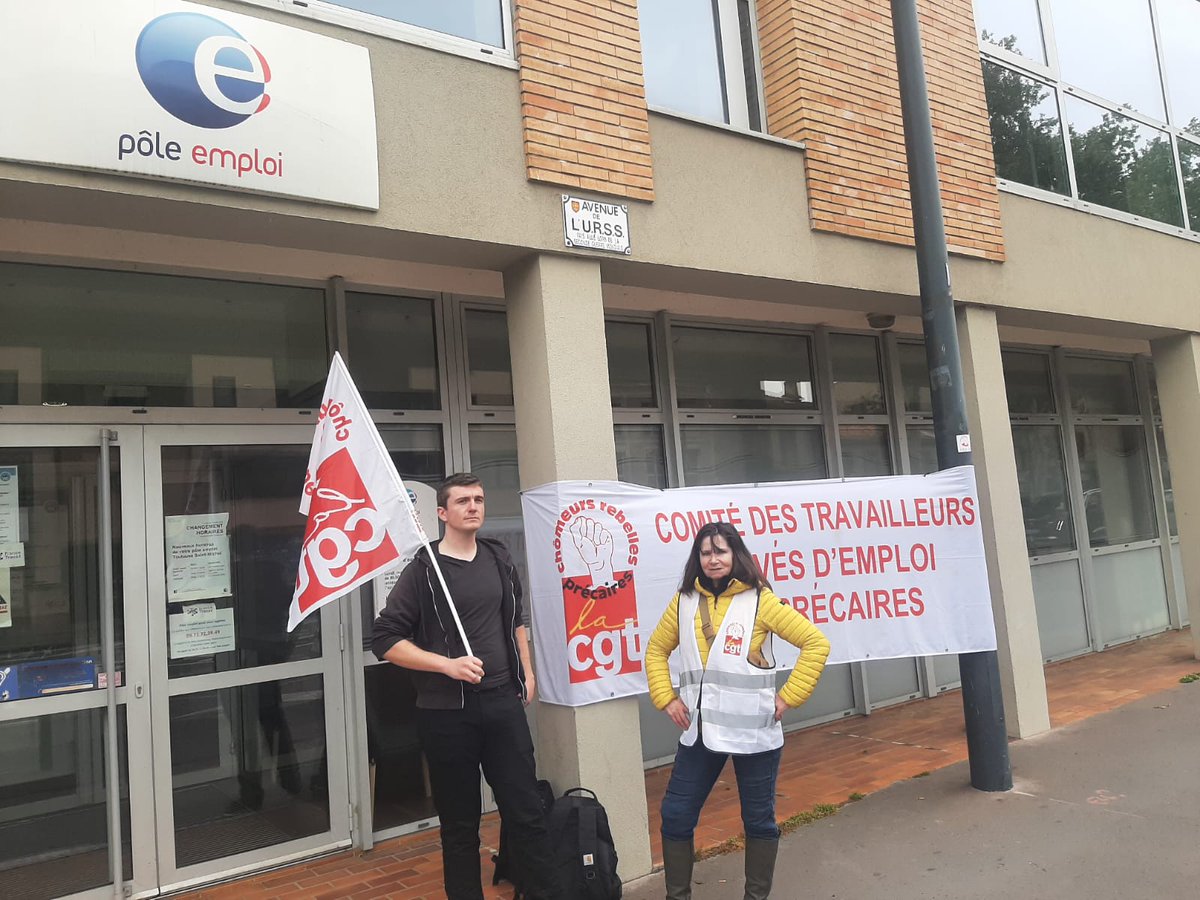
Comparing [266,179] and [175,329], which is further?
[175,329]

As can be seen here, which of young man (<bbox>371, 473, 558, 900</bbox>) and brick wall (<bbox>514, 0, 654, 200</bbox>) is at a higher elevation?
brick wall (<bbox>514, 0, 654, 200</bbox>)

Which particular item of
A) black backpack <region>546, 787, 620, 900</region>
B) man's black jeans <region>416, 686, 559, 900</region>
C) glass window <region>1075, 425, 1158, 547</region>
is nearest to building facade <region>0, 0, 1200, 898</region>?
black backpack <region>546, 787, 620, 900</region>

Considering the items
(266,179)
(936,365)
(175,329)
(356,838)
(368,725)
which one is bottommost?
(356,838)

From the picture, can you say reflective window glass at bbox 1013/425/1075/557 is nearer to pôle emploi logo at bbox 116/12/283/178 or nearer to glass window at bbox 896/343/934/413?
glass window at bbox 896/343/934/413

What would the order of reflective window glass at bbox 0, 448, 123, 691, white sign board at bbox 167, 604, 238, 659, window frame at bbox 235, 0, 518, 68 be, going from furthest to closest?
white sign board at bbox 167, 604, 238, 659, reflective window glass at bbox 0, 448, 123, 691, window frame at bbox 235, 0, 518, 68

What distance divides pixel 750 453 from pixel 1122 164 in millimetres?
4997

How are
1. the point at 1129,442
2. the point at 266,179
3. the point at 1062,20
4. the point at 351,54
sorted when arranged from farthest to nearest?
the point at 1129,442, the point at 1062,20, the point at 351,54, the point at 266,179

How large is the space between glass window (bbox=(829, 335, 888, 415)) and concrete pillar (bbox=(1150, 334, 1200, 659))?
3.14 metres

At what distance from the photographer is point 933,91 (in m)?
7.05

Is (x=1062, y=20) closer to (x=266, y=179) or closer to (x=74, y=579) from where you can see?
(x=266, y=179)

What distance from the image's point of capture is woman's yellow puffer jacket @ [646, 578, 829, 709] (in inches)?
146

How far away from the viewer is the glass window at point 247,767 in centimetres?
480

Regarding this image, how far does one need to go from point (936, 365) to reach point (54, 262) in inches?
196

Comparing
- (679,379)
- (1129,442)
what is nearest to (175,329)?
(679,379)
